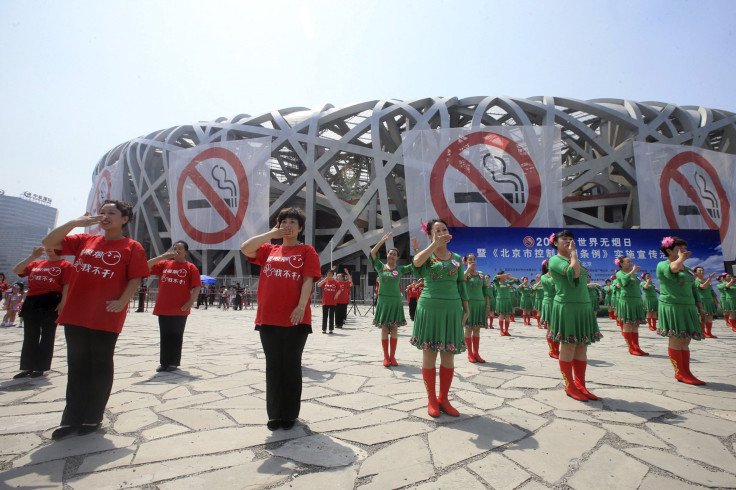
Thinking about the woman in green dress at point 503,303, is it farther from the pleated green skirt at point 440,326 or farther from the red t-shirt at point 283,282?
the red t-shirt at point 283,282

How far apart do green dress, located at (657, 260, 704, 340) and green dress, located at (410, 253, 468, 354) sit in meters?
2.78

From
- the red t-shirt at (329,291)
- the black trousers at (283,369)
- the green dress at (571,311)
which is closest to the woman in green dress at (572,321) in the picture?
the green dress at (571,311)

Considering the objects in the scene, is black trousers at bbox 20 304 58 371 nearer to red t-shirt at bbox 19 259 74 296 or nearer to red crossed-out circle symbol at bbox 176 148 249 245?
red t-shirt at bbox 19 259 74 296

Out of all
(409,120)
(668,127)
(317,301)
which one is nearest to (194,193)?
(317,301)

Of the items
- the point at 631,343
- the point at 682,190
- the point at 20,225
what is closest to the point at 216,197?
the point at 631,343

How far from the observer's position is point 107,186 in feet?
105

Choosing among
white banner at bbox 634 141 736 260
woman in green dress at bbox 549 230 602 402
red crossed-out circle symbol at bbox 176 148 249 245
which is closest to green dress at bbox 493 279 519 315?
woman in green dress at bbox 549 230 602 402

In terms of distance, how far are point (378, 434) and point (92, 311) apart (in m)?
2.30

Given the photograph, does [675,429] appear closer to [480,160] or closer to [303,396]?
[303,396]

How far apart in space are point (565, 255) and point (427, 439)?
251 cm

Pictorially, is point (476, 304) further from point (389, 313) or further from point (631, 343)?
point (631, 343)

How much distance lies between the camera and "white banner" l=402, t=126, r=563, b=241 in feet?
71.6

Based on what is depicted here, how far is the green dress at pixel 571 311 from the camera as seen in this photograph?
3852 millimetres

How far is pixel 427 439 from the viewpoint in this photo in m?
2.76
